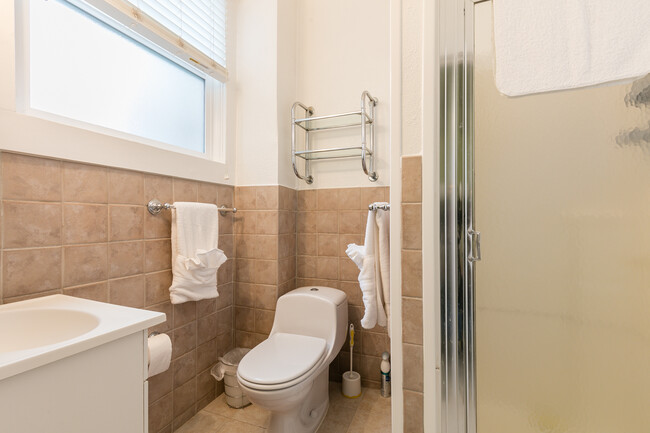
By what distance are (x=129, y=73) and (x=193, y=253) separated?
91 cm

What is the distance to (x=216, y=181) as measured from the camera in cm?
171

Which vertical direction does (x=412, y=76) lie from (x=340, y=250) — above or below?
above

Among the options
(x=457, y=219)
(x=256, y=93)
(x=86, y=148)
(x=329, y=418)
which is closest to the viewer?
(x=457, y=219)

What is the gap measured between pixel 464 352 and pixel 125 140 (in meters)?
1.47

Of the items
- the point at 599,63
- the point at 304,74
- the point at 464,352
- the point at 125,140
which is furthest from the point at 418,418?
the point at 304,74

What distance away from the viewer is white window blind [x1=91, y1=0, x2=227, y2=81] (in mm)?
1278

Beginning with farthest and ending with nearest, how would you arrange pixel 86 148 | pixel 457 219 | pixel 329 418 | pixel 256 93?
1. pixel 256 93
2. pixel 329 418
3. pixel 86 148
4. pixel 457 219

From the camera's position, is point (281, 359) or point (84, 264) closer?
point (84, 264)

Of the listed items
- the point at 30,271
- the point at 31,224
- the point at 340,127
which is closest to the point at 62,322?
the point at 30,271

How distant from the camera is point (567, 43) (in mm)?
700

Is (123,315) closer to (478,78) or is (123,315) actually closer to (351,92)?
(478,78)

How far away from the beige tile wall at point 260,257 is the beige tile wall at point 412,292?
102 centimetres

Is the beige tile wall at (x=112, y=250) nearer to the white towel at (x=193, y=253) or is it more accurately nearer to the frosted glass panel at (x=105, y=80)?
the white towel at (x=193, y=253)

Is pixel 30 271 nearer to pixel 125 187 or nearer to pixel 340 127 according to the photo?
pixel 125 187
